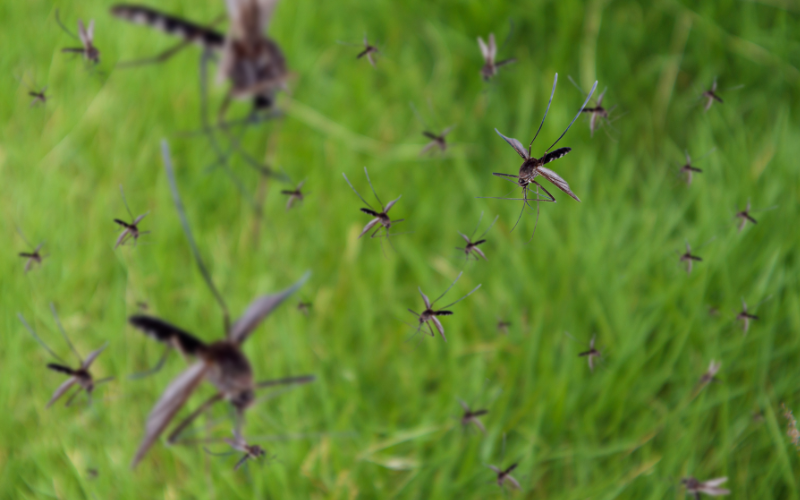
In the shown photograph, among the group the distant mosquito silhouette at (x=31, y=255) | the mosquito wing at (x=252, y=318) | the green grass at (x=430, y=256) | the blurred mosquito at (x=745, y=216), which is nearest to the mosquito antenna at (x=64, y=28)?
the green grass at (x=430, y=256)

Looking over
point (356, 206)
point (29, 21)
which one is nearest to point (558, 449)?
point (356, 206)

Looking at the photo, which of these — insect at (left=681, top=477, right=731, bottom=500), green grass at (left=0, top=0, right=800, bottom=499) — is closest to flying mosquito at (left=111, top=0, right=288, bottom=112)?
green grass at (left=0, top=0, right=800, bottom=499)

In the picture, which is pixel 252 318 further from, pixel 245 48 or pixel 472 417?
pixel 245 48

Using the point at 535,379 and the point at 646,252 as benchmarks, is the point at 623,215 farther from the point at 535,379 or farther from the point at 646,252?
the point at 535,379

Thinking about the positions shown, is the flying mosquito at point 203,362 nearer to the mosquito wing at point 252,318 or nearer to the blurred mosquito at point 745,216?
the mosquito wing at point 252,318

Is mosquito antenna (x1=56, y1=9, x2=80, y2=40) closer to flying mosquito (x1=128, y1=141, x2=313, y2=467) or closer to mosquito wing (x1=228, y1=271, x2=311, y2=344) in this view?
flying mosquito (x1=128, y1=141, x2=313, y2=467)

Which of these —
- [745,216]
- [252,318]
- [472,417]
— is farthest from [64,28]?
[745,216]

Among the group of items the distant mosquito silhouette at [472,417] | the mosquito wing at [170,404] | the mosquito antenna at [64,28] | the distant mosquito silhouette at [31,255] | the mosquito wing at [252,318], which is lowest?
the distant mosquito silhouette at [472,417]
